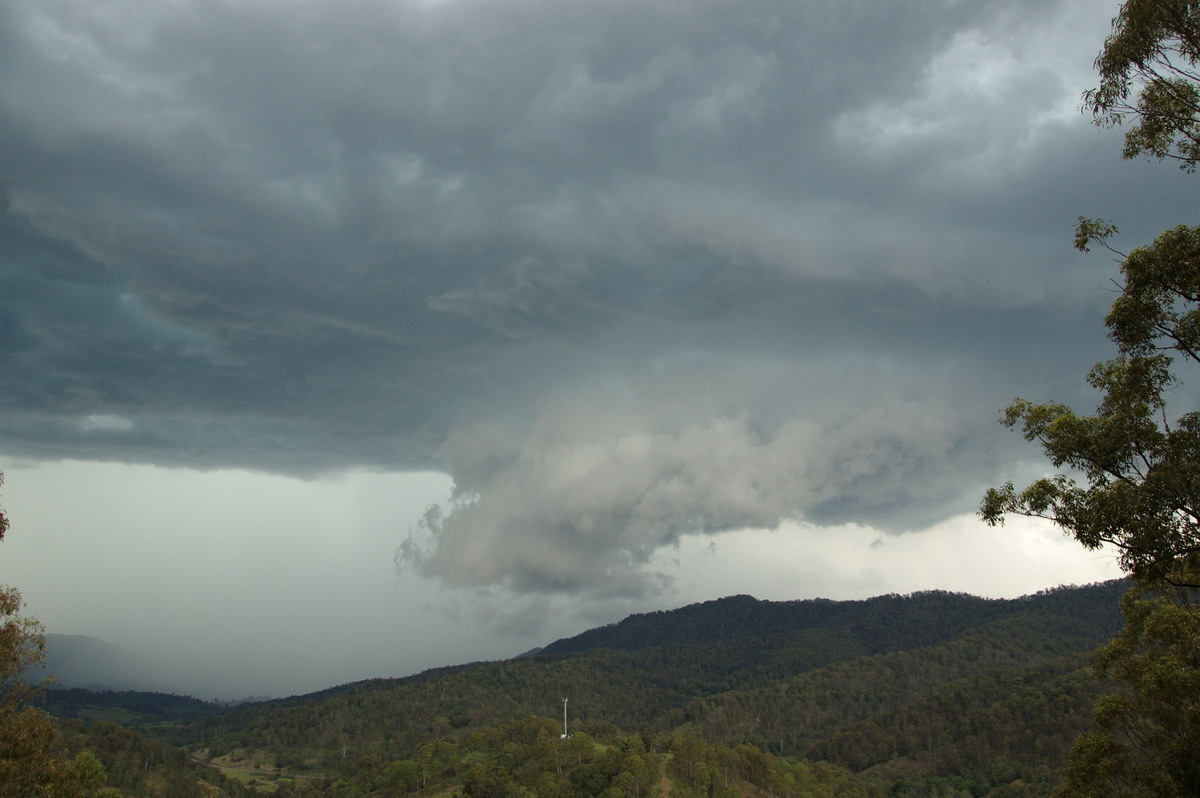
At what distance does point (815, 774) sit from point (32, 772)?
160 m

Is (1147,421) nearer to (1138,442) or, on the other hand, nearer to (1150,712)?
(1138,442)

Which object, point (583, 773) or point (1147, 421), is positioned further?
point (583, 773)

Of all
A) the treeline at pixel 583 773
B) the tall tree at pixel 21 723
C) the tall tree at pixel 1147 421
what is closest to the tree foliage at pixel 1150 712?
the tall tree at pixel 1147 421

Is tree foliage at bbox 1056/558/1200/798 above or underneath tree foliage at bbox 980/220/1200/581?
underneath

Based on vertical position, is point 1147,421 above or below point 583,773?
above

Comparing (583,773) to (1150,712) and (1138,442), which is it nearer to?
(1150,712)

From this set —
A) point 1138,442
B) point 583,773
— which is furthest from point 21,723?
point 583,773

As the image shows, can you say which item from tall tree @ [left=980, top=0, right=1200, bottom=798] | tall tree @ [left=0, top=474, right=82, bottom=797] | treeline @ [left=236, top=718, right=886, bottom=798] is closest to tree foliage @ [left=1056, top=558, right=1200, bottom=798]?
tall tree @ [left=980, top=0, right=1200, bottom=798]

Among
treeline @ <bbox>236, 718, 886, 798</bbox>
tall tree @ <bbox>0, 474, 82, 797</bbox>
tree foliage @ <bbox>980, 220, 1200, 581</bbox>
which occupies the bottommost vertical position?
treeline @ <bbox>236, 718, 886, 798</bbox>

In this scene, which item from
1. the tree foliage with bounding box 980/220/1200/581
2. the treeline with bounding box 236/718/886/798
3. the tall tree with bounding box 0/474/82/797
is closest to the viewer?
the tree foliage with bounding box 980/220/1200/581

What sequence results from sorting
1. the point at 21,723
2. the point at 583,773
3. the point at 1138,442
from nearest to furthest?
the point at 1138,442 < the point at 21,723 < the point at 583,773

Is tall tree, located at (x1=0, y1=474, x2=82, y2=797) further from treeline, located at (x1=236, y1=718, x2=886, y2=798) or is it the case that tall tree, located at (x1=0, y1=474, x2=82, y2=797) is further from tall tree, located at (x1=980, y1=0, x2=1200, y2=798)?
treeline, located at (x1=236, y1=718, x2=886, y2=798)

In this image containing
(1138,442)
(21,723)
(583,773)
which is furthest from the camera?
(583,773)

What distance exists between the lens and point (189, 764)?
196m
